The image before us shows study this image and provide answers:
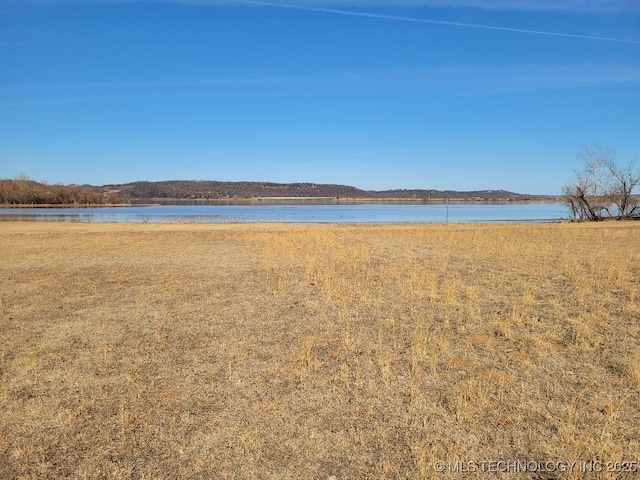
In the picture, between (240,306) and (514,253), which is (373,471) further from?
(514,253)

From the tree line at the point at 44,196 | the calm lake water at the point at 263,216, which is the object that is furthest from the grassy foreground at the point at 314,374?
the tree line at the point at 44,196

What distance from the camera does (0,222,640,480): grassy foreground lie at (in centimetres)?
417

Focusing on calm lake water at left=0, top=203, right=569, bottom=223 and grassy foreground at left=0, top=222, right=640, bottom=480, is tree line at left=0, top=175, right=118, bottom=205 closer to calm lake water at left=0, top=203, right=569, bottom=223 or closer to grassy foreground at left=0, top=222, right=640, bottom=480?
calm lake water at left=0, top=203, right=569, bottom=223

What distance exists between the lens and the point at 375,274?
1338 centimetres

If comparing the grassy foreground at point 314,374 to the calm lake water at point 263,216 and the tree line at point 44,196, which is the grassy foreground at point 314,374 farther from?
the tree line at point 44,196

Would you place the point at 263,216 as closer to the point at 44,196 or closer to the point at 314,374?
the point at 314,374

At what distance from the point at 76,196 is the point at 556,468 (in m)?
155

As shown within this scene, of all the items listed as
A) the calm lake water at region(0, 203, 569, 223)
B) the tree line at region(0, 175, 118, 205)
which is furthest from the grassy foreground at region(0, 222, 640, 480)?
the tree line at region(0, 175, 118, 205)

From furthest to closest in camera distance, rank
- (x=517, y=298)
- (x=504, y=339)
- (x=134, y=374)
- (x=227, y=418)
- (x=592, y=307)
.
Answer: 1. (x=517, y=298)
2. (x=592, y=307)
3. (x=504, y=339)
4. (x=134, y=374)
5. (x=227, y=418)

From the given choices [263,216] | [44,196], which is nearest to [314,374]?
[263,216]

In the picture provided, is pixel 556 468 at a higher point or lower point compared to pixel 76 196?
lower

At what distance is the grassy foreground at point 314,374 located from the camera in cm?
417

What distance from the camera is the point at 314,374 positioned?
233 inches

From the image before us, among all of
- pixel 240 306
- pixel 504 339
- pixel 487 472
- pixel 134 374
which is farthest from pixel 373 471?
pixel 240 306
